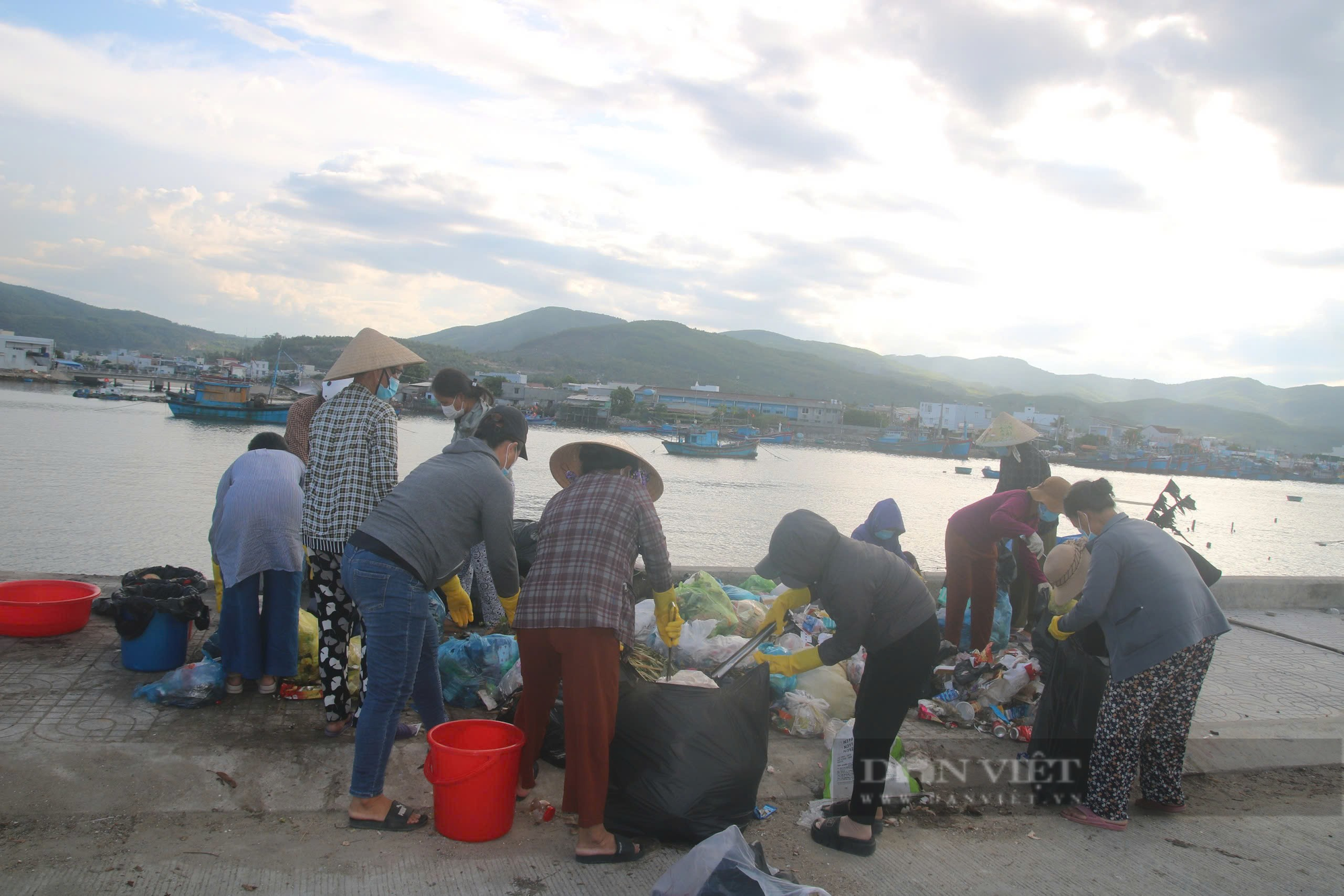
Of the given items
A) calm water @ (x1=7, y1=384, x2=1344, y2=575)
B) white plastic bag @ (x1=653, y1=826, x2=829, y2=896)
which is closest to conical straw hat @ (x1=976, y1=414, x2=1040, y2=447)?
white plastic bag @ (x1=653, y1=826, x2=829, y2=896)

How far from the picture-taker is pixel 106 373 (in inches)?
4050

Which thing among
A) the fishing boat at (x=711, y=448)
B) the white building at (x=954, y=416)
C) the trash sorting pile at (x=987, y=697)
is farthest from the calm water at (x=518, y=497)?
the white building at (x=954, y=416)

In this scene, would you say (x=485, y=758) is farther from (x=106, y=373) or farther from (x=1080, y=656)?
(x=106, y=373)

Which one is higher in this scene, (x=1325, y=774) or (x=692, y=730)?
(x=692, y=730)

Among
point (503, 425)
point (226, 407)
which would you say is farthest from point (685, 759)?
point (226, 407)

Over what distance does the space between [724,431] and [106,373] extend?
81.5 meters

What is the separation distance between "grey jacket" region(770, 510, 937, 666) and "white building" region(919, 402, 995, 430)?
123935 millimetres

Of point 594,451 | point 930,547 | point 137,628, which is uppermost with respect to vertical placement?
point 594,451

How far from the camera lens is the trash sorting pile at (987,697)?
181 inches

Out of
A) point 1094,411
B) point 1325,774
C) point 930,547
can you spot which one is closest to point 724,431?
point 930,547

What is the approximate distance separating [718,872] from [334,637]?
7.36 feet

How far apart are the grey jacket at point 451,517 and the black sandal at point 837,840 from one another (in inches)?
63.6

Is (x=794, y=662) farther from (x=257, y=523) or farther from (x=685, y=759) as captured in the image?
(x=257, y=523)

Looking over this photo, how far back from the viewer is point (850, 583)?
10.5ft
